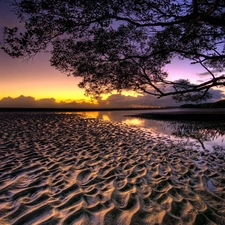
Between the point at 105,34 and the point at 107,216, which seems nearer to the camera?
the point at 107,216

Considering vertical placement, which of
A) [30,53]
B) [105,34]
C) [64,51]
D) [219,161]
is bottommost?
[219,161]

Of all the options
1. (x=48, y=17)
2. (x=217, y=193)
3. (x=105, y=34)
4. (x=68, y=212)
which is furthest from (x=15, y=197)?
(x=105, y=34)

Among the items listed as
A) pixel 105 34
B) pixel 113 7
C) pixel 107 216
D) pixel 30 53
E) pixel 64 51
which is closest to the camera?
pixel 107 216

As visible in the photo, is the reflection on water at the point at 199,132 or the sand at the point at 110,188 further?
the reflection on water at the point at 199,132

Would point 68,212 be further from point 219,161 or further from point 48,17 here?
point 48,17

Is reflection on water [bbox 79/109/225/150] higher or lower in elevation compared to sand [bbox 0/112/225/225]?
lower

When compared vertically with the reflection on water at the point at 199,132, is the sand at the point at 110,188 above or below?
above

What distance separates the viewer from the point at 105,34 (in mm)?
12148

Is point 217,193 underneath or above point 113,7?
underneath

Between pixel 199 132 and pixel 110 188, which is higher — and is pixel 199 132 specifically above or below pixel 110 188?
below

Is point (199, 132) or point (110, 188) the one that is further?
point (199, 132)

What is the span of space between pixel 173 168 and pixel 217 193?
261 centimetres

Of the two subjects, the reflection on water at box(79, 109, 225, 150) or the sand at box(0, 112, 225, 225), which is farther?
the reflection on water at box(79, 109, 225, 150)

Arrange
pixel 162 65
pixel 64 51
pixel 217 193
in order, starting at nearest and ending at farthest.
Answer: pixel 217 193 → pixel 64 51 → pixel 162 65
